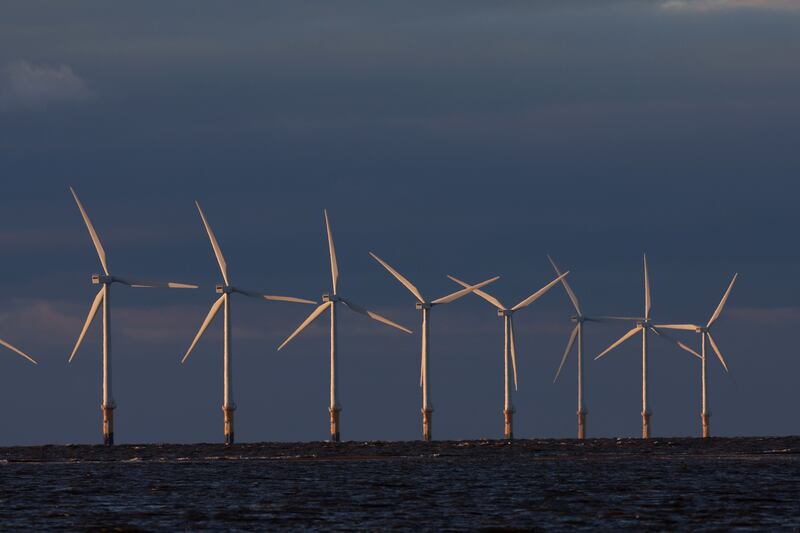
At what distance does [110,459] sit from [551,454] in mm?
43885

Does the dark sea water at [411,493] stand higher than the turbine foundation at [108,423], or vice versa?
the turbine foundation at [108,423]

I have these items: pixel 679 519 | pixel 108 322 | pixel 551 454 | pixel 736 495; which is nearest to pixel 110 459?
pixel 108 322

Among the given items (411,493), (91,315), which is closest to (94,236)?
(91,315)

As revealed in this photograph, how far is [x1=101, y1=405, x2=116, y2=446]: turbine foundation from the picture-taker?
194 m

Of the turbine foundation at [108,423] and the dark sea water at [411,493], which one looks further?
the turbine foundation at [108,423]

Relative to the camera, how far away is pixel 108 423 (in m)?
194

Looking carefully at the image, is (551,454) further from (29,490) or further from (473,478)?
(29,490)

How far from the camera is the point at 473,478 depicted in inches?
4599

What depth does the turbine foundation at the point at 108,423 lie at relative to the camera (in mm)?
193625

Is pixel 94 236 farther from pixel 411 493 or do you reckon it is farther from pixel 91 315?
pixel 411 493

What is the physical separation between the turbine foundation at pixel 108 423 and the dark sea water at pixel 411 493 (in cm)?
2862

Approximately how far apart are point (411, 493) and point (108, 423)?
101439 millimetres

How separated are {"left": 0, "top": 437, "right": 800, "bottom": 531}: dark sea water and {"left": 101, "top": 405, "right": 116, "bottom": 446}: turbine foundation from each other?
2862 cm

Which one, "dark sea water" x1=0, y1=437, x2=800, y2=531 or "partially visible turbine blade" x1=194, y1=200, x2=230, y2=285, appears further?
"partially visible turbine blade" x1=194, y1=200, x2=230, y2=285
